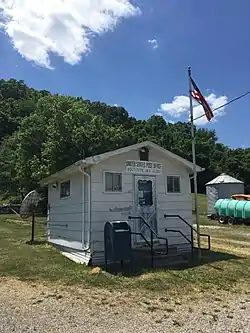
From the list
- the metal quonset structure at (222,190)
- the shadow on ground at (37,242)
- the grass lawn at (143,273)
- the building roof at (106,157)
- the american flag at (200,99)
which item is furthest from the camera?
the metal quonset structure at (222,190)

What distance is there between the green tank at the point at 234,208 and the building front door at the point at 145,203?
1398 centimetres

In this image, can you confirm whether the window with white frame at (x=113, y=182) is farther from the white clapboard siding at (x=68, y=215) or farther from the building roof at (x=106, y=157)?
the white clapboard siding at (x=68, y=215)

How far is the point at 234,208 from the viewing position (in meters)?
25.0

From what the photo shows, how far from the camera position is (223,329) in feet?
17.7

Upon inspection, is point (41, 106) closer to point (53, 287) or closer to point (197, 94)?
point (197, 94)

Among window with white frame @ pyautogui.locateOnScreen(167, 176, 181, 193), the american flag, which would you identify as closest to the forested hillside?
window with white frame @ pyautogui.locateOnScreen(167, 176, 181, 193)

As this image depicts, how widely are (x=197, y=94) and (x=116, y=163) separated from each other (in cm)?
330

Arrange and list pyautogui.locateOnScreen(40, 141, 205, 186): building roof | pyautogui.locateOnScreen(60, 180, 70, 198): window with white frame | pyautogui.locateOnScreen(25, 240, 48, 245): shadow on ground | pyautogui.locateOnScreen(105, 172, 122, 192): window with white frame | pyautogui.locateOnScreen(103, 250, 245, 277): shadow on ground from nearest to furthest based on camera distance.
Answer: pyautogui.locateOnScreen(103, 250, 245, 277): shadow on ground, pyautogui.locateOnScreen(40, 141, 205, 186): building roof, pyautogui.locateOnScreen(105, 172, 122, 192): window with white frame, pyautogui.locateOnScreen(60, 180, 70, 198): window with white frame, pyautogui.locateOnScreen(25, 240, 48, 245): shadow on ground

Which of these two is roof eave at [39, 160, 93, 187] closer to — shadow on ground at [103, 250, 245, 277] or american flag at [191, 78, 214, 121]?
shadow on ground at [103, 250, 245, 277]

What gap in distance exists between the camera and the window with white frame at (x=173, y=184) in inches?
491

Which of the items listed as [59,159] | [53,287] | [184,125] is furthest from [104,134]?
[184,125]

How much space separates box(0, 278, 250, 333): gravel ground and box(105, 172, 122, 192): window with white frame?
12.9 feet

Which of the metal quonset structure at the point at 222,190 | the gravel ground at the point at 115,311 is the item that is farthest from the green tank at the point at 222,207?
the gravel ground at the point at 115,311

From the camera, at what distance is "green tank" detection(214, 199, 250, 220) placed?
24177 mm
